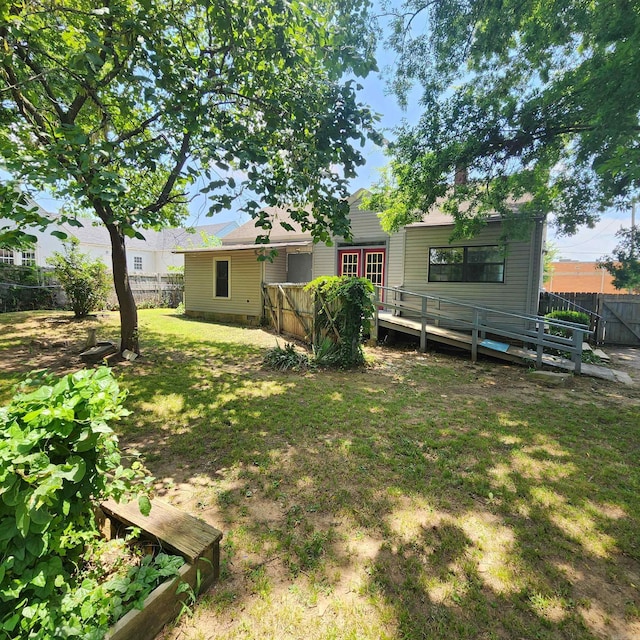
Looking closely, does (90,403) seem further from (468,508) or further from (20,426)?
(468,508)

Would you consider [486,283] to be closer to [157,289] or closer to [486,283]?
[486,283]

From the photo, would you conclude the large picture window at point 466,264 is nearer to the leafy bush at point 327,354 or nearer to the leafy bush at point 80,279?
the leafy bush at point 327,354

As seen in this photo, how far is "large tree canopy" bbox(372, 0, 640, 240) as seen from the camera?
4055mm

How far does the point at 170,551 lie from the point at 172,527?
0.39 ft

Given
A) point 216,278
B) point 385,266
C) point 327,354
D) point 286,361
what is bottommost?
point 286,361

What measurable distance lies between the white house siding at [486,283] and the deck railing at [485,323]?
0.21 meters

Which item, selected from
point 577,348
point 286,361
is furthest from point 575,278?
point 286,361

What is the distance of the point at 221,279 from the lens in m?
14.1

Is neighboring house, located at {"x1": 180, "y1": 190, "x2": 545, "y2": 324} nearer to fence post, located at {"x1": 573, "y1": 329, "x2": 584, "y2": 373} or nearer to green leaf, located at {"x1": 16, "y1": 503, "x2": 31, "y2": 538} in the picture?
fence post, located at {"x1": 573, "y1": 329, "x2": 584, "y2": 373}

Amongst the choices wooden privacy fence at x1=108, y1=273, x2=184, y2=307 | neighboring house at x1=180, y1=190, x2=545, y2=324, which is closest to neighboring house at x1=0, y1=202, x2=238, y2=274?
wooden privacy fence at x1=108, y1=273, x2=184, y2=307

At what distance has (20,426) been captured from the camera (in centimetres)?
143

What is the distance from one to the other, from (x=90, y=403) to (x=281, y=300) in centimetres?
928

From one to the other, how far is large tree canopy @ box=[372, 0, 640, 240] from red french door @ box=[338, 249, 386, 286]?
383 centimetres

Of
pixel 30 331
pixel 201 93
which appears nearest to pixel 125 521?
pixel 201 93
